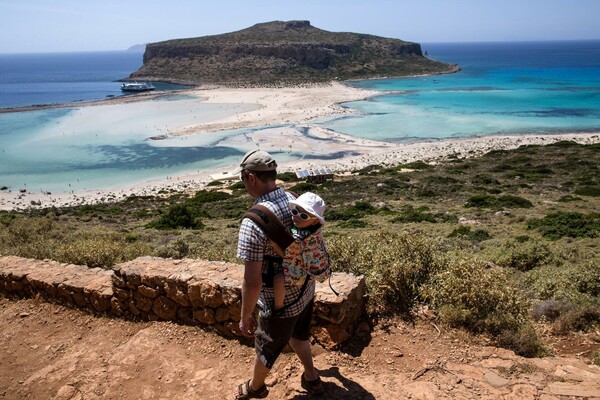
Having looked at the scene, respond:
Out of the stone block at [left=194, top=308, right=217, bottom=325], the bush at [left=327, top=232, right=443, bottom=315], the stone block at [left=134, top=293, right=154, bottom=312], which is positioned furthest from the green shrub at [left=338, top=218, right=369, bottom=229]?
the stone block at [left=194, top=308, right=217, bottom=325]

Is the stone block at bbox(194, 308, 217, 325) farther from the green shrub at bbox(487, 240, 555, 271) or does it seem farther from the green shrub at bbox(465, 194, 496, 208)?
→ the green shrub at bbox(465, 194, 496, 208)

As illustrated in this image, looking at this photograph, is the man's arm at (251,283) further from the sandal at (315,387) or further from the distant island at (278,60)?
the distant island at (278,60)

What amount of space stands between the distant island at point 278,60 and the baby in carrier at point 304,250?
99.6m

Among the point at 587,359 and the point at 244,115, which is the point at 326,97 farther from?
the point at 587,359

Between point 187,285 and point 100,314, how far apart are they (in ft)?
5.71

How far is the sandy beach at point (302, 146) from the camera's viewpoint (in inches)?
1259

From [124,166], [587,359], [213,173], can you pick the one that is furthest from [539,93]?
[587,359]

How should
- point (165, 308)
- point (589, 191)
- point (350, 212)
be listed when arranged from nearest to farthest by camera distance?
1. point (165, 308)
2. point (350, 212)
3. point (589, 191)

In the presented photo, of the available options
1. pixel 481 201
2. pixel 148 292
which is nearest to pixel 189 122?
pixel 481 201

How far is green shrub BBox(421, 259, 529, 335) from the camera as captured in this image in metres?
4.54

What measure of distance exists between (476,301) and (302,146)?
40.1 m

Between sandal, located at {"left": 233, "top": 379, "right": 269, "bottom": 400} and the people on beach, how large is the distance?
3cm

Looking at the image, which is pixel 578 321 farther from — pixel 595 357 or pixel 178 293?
pixel 178 293

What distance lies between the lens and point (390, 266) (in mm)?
5383
